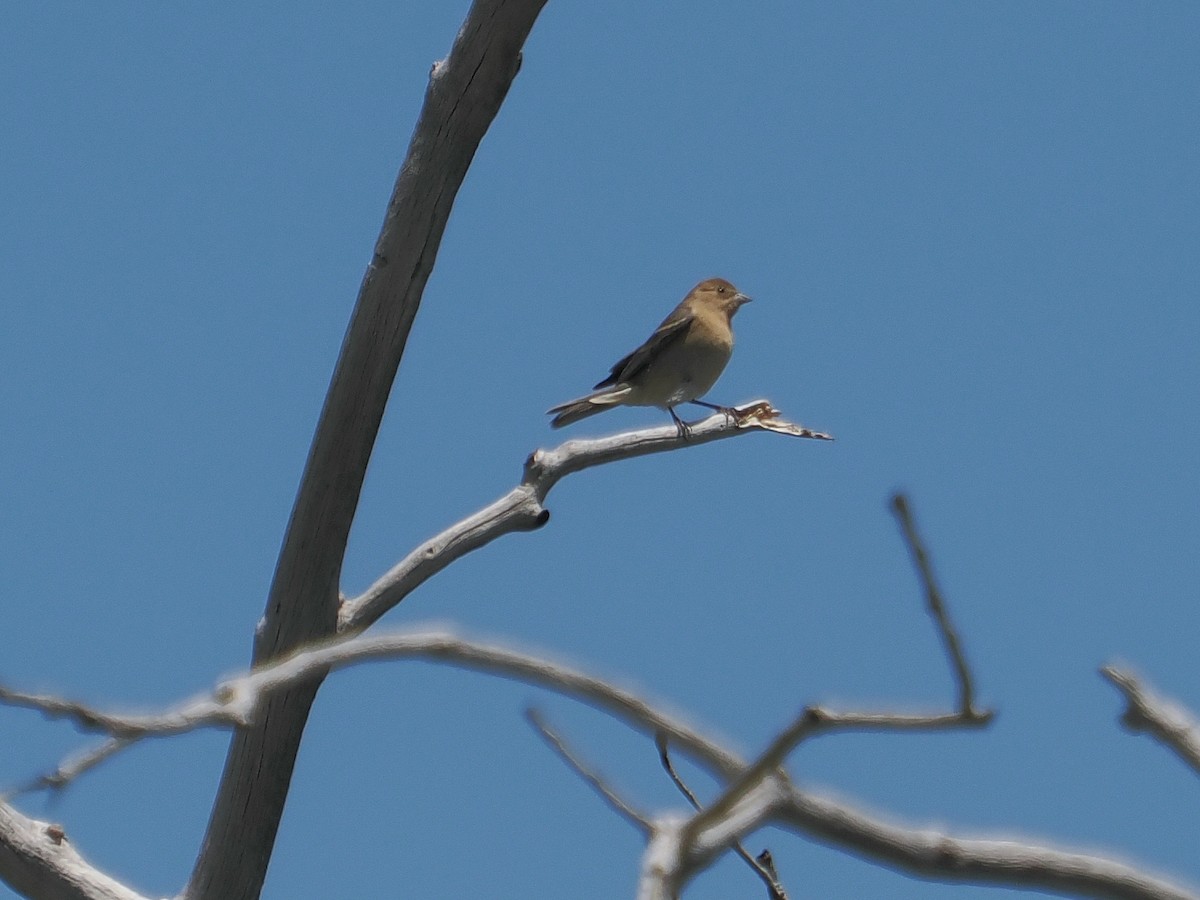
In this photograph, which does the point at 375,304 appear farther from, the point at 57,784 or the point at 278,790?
the point at 57,784

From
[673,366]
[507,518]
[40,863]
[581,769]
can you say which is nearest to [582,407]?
[673,366]

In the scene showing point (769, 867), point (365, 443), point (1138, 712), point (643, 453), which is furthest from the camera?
point (643, 453)

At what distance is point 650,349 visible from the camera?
10148mm

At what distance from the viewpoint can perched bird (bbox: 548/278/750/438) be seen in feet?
32.7

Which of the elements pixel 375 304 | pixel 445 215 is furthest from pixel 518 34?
pixel 375 304

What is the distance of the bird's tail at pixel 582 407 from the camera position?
9031mm

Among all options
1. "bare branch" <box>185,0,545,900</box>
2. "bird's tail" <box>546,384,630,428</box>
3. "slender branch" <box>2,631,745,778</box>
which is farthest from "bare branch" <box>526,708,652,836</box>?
"bird's tail" <box>546,384,630,428</box>

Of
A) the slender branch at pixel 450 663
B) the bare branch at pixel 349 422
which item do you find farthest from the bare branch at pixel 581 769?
the bare branch at pixel 349 422

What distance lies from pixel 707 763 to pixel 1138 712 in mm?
611

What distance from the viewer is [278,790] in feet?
19.7

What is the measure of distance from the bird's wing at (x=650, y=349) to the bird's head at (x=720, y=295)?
0.49m

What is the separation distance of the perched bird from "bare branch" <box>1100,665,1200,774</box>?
7.36 m

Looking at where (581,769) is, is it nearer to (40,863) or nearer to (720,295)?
(40,863)

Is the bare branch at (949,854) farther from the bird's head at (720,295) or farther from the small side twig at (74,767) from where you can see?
the bird's head at (720,295)
